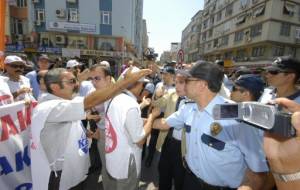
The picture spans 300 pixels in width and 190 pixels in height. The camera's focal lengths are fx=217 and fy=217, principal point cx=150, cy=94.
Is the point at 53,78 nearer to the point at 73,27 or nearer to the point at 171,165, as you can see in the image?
the point at 171,165

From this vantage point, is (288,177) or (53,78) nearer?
(288,177)

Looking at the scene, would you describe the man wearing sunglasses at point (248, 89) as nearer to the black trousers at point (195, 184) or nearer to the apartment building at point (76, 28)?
the black trousers at point (195, 184)

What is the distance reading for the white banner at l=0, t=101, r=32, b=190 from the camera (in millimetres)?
2562

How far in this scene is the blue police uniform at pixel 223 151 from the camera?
5.62ft

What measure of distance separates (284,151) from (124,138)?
1.63m

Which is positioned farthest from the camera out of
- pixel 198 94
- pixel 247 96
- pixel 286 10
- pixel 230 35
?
pixel 230 35

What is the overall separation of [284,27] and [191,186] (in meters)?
35.8

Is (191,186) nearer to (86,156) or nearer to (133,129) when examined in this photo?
(133,129)

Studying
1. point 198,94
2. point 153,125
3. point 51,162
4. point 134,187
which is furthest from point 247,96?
point 51,162

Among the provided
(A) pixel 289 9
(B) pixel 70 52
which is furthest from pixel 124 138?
(A) pixel 289 9

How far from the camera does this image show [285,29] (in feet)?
102

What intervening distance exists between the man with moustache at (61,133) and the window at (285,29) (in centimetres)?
3523

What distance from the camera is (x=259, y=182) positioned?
168 cm

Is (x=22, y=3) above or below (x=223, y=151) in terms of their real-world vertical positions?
above
